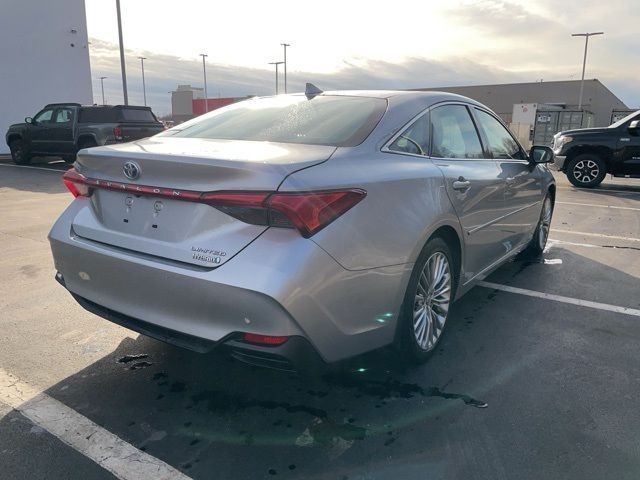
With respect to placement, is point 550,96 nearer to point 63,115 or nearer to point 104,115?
point 104,115

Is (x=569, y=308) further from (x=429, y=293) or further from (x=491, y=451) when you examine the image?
(x=491, y=451)

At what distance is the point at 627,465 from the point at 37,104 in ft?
77.2

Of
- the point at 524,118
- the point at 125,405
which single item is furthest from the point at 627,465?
the point at 524,118

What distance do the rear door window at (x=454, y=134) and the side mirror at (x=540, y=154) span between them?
116 cm

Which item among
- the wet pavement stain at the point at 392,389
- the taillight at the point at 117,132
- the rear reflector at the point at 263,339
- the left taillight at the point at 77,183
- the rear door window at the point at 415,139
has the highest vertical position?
the rear door window at the point at 415,139

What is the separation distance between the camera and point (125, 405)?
2754 millimetres

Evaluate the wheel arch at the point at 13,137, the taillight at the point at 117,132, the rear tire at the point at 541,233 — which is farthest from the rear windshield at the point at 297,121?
the wheel arch at the point at 13,137

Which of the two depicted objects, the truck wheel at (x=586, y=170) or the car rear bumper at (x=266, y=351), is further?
the truck wheel at (x=586, y=170)

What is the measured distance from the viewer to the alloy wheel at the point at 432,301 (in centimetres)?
309

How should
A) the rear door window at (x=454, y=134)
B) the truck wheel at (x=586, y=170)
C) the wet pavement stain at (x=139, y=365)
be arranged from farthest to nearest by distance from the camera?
the truck wheel at (x=586, y=170), the rear door window at (x=454, y=134), the wet pavement stain at (x=139, y=365)

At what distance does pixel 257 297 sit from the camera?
2.17 meters

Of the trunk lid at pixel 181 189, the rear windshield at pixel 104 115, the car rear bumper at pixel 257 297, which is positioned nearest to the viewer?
the car rear bumper at pixel 257 297

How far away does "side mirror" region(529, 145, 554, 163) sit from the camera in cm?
488

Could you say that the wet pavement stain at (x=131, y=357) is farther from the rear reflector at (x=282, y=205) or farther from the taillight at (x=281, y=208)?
the taillight at (x=281, y=208)
